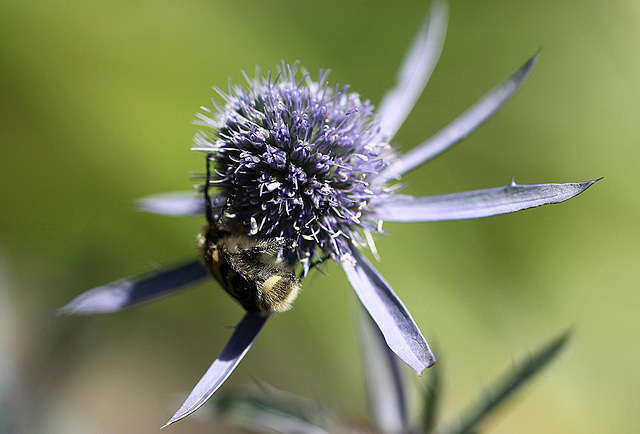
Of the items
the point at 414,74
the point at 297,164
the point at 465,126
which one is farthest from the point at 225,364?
the point at 414,74

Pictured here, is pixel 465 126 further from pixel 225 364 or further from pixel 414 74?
pixel 225 364

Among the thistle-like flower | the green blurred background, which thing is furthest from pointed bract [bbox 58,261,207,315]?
the green blurred background

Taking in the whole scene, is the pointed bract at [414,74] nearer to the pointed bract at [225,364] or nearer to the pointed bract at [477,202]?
the pointed bract at [477,202]

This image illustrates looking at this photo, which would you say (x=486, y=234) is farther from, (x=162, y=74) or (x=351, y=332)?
(x=162, y=74)

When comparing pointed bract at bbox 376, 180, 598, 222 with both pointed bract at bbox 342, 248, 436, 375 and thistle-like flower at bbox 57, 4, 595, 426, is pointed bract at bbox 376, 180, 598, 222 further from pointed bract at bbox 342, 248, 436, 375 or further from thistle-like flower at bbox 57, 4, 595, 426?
pointed bract at bbox 342, 248, 436, 375

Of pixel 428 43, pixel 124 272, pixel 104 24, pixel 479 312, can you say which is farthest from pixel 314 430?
pixel 104 24

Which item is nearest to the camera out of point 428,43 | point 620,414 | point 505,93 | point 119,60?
point 505,93
